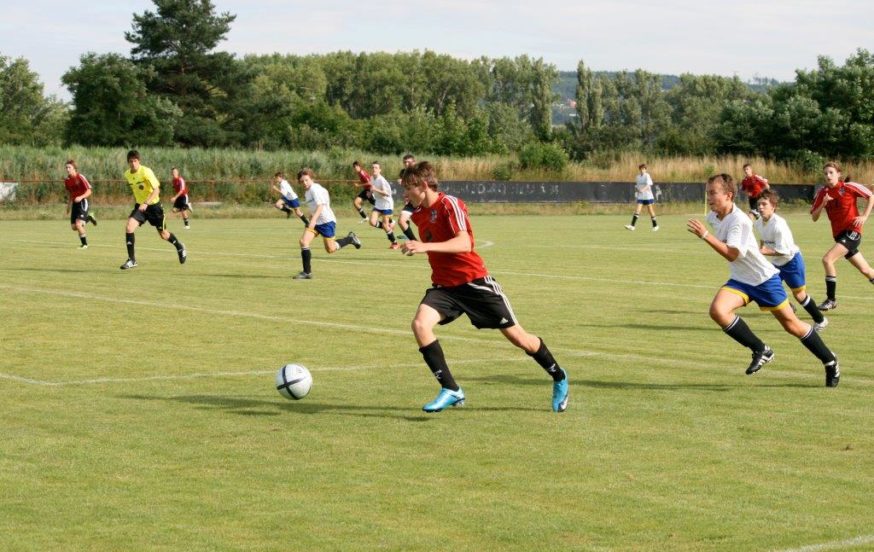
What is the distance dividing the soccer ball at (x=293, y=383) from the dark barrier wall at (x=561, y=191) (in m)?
51.2

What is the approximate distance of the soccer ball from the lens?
11.0m

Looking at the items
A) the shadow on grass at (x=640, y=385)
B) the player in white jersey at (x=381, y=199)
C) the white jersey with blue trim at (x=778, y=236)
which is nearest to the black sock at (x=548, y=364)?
the shadow on grass at (x=640, y=385)

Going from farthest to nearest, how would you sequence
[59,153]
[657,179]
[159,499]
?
[657,179] < [59,153] < [159,499]

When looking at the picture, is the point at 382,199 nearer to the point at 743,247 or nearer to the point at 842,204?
the point at 842,204

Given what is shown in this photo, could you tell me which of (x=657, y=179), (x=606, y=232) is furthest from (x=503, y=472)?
(x=657, y=179)

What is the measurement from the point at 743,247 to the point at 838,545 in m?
5.54

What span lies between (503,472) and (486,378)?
13.2 ft

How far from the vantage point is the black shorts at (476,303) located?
10.6m

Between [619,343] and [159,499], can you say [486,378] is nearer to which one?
[619,343]

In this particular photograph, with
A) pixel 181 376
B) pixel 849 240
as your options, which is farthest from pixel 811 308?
pixel 181 376

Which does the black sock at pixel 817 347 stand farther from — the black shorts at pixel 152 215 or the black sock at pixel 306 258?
the black shorts at pixel 152 215

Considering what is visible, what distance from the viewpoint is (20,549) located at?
262 inches

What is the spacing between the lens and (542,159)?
72562 mm

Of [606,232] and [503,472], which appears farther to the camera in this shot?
[606,232]
